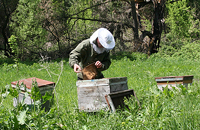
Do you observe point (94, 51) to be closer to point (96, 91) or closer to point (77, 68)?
point (77, 68)

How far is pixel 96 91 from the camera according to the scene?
3934mm

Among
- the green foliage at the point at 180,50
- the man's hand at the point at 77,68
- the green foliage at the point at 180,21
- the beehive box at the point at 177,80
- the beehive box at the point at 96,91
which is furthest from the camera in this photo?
the green foliage at the point at 180,21

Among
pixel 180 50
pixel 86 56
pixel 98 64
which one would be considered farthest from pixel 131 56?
pixel 98 64

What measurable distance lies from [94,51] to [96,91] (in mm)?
→ 903

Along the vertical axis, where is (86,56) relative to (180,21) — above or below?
below

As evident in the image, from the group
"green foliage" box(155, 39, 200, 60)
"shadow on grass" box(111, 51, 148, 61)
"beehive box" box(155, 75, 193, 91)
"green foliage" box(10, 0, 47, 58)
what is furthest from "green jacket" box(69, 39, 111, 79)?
"green foliage" box(10, 0, 47, 58)

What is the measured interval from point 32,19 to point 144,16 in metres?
10.3

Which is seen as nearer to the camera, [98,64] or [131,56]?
[98,64]

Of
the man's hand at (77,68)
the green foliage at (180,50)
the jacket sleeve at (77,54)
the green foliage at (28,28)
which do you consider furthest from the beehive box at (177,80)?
the green foliage at (28,28)

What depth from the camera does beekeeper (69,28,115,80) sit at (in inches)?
166

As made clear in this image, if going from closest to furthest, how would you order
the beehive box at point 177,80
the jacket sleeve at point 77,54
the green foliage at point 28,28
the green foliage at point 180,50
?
the jacket sleeve at point 77,54
the beehive box at point 177,80
the green foliage at point 180,50
the green foliage at point 28,28

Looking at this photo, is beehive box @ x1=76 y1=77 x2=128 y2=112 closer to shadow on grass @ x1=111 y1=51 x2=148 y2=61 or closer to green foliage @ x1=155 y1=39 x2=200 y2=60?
shadow on grass @ x1=111 y1=51 x2=148 y2=61

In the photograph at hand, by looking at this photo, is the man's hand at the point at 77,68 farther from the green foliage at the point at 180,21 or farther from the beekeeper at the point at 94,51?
the green foliage at the point at 180,21

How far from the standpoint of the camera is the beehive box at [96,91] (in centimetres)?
386
